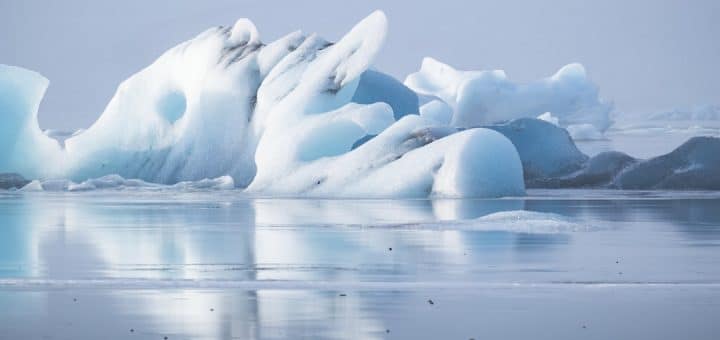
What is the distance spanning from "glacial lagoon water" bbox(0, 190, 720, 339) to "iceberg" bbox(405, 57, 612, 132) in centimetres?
1796

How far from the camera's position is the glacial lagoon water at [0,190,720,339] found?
664 cm

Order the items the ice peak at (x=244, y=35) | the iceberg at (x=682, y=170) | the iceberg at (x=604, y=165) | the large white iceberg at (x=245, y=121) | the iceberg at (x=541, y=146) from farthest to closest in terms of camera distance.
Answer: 1. the ice peak at (x=244, y=35)
2. the iceberg at (x=541, y=146)
3. the iceberg at (x=604, y=165)
4. the iceberg at (x=682, y=170)
5. the large white iceberg at (x=245, y=121)

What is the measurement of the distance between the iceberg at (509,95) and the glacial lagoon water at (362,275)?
1796 centimetres

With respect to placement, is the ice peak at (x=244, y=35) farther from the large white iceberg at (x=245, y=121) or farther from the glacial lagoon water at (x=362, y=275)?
the glacial lagoon water at (x=362, y=275)

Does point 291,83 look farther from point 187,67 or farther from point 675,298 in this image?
point 675,298

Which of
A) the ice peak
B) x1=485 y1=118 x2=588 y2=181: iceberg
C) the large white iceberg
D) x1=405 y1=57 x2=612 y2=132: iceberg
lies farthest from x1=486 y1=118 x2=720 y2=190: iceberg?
x1=405 y1=57 x2=612 y2=132: iceberg

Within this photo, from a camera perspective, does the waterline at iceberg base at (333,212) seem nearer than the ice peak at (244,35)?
Yes

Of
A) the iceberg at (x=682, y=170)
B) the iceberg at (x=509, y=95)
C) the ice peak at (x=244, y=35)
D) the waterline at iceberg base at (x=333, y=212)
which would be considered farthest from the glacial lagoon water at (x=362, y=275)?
the iceberg at (x=509, y=95)

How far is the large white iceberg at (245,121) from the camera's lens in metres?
21.6

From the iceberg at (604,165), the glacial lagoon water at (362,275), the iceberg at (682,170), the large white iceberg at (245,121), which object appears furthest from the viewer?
the iceberg at (604,165)

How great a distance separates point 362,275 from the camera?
888cm

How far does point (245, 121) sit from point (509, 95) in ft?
39.7

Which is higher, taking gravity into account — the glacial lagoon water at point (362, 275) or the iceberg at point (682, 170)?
the iceberg at point (682, 170)

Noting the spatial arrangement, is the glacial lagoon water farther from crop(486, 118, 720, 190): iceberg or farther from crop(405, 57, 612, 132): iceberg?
crop(405, 57, 612, 132): iceberg
